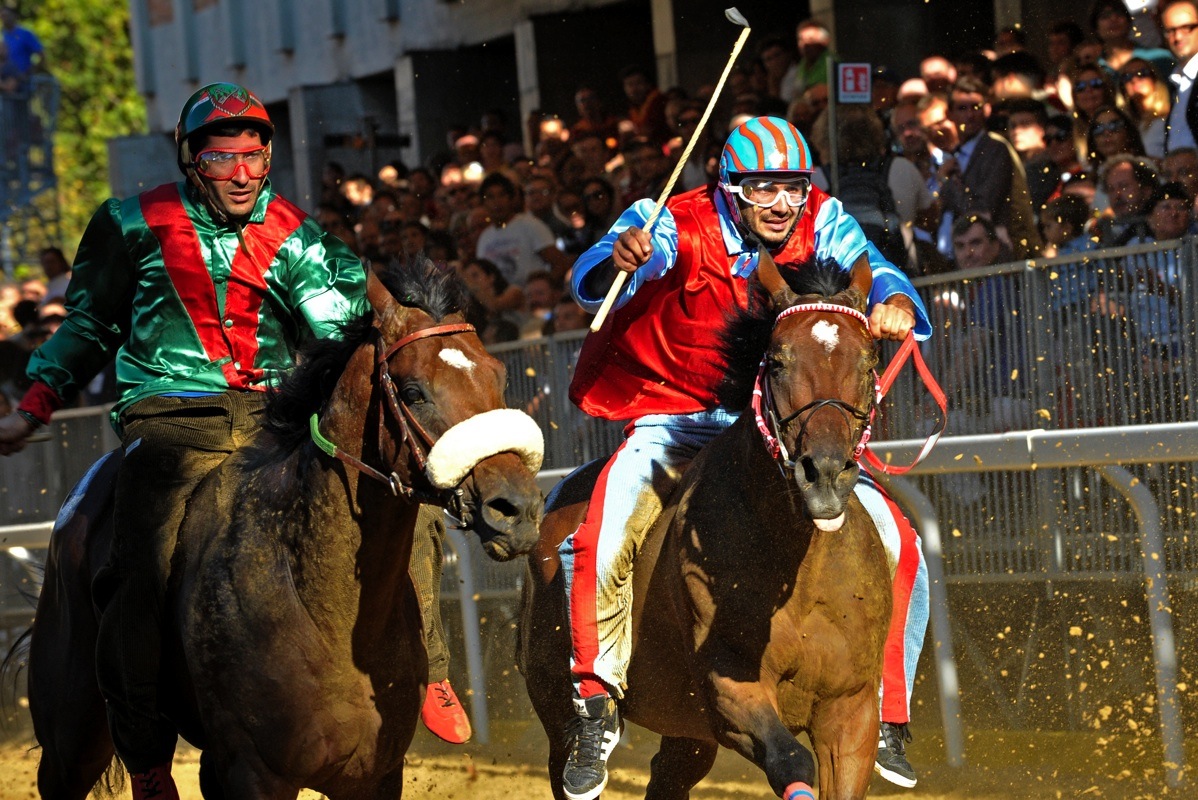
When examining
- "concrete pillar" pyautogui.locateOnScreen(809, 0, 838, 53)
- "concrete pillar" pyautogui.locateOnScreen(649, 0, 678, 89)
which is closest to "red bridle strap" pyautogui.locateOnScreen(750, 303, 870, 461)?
"concrete pillar" pyautogui.locateOnScreen(809, 0, 838, 53)

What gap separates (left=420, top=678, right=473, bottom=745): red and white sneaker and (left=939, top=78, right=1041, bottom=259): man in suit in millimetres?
3953

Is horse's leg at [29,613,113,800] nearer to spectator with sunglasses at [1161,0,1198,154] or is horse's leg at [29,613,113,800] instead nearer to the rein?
the rein

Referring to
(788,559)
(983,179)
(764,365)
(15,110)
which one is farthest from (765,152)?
(15,110)

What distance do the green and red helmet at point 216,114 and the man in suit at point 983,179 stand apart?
403 cm

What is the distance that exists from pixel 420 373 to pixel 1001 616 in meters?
3.34

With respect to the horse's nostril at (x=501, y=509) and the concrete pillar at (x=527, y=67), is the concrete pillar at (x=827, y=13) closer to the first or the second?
the concrete pillar at (x=527, y=67)

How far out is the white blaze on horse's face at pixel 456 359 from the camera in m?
4.32

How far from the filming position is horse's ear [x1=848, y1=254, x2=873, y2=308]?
4852 mm

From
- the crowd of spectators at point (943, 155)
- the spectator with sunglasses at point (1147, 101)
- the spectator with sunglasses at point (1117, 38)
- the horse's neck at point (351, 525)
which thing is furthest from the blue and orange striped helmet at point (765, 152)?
the spectator with sunglasses at point (1117, 38)

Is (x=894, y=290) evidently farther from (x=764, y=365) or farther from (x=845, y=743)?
(x=845, y=743)

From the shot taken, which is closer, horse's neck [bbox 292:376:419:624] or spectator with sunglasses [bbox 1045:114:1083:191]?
horse's neck [bbox 292:376:419:624]

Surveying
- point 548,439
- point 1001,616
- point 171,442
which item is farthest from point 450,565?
point 171,442

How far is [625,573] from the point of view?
5.31 m

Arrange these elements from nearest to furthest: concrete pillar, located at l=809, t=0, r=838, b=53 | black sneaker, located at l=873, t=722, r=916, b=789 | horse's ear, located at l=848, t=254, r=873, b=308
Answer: horse's ear, located at l=848, t=254, r=873, b=308 → black sneaker, located at l=873, t=722, r=916, b=789 → concrete pillar, located at l=809, t=0, r=838, b=53
